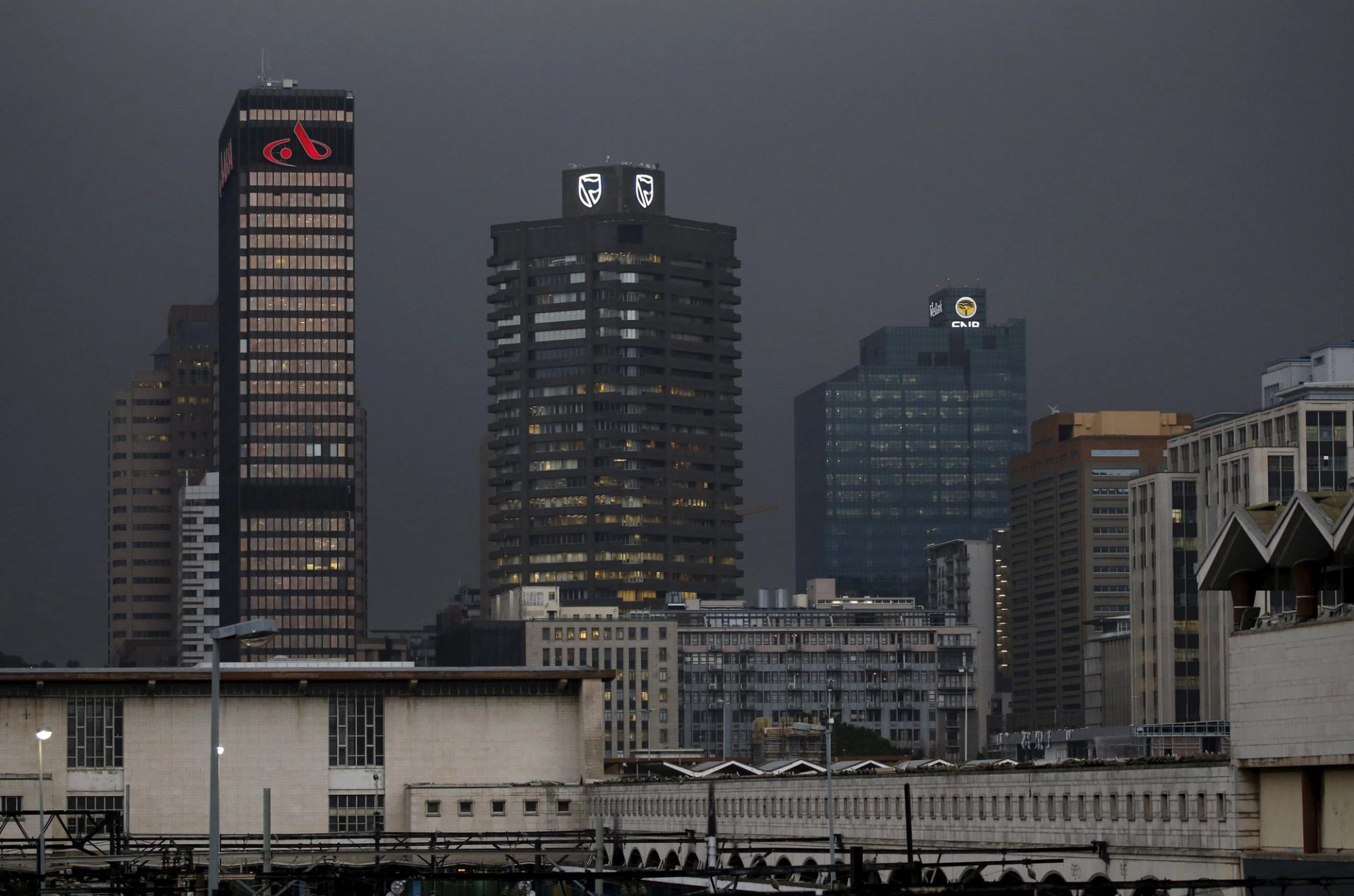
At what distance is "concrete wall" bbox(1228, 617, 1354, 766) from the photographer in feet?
214

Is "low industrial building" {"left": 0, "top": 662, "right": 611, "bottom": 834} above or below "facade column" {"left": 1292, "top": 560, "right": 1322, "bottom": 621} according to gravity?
below

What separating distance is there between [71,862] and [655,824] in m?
38.4

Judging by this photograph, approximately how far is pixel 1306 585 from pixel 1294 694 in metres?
3.83

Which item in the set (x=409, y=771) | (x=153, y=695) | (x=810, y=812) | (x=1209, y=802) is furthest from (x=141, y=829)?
(x=1209, y=802)

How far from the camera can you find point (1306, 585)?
69812 millimetres

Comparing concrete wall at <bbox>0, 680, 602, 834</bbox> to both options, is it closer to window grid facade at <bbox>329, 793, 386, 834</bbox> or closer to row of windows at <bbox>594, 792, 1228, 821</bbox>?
window grid facade at <bbox>329, 793, 386, 834</bbox>

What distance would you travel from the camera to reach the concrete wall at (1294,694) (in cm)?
6531

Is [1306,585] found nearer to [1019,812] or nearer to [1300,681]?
[1300,681]

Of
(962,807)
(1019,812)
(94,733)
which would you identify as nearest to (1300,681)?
(1019,812)

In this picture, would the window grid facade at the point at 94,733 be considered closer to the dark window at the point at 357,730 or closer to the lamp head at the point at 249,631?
the dark window at the point at 357,730

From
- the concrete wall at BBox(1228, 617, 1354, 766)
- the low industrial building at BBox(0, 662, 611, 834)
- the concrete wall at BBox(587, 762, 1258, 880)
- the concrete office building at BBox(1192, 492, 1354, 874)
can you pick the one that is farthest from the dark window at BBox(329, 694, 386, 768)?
the concrete wall at BBox(1228, 617, 1354, 766)

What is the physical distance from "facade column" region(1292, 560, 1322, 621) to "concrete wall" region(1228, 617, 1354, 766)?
0.62 meters

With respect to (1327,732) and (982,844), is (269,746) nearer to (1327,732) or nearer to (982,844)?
(982,844)

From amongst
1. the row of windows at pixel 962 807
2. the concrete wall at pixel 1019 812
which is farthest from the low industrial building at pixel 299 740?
the concrete wall at pixel 1019 812
